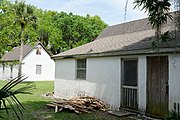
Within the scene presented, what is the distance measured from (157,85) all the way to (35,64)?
27.6 m

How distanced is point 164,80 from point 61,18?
4139 cm

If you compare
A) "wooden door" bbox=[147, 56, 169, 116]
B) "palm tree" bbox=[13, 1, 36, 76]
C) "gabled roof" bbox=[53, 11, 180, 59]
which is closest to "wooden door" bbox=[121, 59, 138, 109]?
"gabled roof" bbox=[53, 11, 180, 59]

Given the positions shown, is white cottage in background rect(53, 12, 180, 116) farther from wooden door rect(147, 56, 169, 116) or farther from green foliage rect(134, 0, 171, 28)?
green foliage rect(134, 0, 171, 28)

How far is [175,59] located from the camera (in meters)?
8.61

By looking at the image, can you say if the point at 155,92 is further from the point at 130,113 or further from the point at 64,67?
the point at 64,67

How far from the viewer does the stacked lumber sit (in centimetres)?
1045

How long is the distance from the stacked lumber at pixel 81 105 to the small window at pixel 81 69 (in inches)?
94.9

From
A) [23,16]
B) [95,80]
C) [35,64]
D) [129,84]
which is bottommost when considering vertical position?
[129,84]

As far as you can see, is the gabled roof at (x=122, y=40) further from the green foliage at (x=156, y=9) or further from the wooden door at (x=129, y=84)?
the green foliage at (x=156, y=9)

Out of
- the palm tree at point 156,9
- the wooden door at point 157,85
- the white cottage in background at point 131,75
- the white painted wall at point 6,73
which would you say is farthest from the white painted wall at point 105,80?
the white painted wall at point 6,73

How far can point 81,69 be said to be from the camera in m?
14.0

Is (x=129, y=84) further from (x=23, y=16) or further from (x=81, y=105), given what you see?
(x=23, y=16)

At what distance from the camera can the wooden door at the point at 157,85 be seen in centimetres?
907

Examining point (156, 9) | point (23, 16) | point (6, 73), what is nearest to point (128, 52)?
point (156, 9)
